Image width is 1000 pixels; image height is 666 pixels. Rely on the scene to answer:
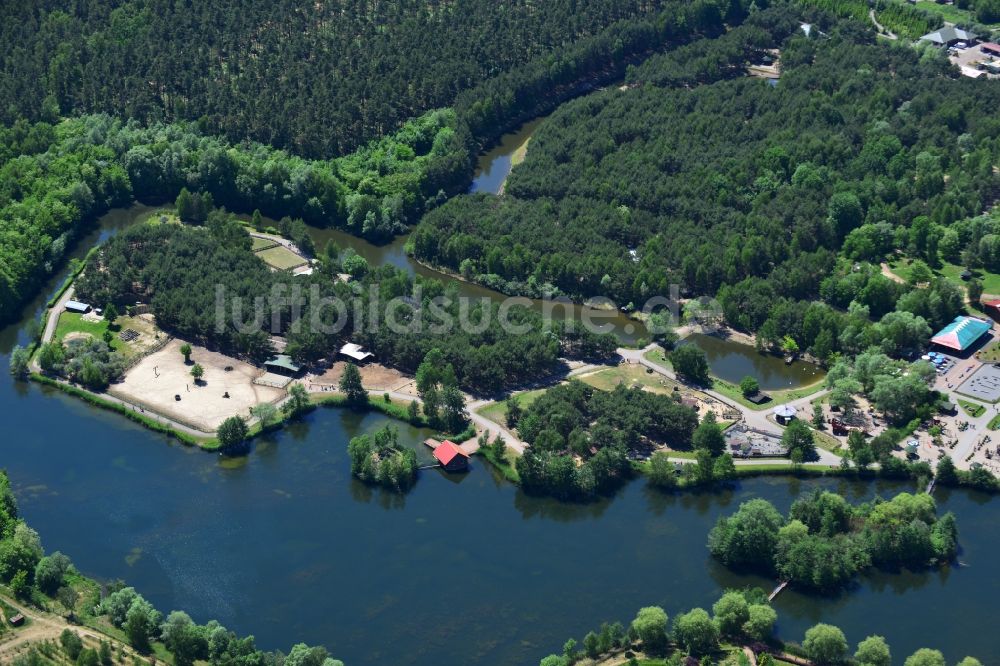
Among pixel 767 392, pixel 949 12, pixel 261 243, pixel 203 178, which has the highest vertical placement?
pixel 203 178

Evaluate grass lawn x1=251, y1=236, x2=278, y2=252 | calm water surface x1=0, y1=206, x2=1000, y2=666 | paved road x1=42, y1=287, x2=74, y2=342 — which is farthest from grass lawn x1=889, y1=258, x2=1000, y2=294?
paved road x1=42, y1=287, x2=74, y2=342

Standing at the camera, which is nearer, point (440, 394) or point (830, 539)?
point (830, 539)

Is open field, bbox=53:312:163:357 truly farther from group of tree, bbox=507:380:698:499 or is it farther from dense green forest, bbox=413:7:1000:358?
group of tree, bbox=507:380:698:499

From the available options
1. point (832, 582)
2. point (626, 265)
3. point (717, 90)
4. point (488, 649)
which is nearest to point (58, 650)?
point (488, 649)

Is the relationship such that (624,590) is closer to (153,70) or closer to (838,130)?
(838,130)

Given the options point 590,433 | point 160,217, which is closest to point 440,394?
point 590,433

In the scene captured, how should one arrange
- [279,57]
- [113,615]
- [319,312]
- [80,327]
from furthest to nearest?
[279,57]
[80,327]
[319,312]
[113,615]

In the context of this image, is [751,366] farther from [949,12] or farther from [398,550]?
[949,12]
